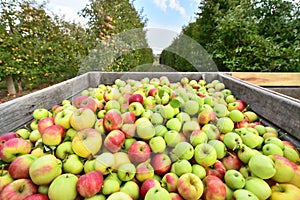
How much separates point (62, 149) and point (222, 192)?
27.0 inches

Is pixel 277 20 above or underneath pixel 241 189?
above

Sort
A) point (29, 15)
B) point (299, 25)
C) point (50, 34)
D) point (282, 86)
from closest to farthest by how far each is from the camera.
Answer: point (282, 86)
point (299, 25)
point (29, 15)
point (50, 34)

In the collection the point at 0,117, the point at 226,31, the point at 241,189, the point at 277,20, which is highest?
the point at 277,20

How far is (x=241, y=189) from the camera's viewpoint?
755 mm

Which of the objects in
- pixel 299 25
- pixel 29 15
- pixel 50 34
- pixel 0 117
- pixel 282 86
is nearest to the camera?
pixel 0 117

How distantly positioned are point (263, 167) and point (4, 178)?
102 centimetres

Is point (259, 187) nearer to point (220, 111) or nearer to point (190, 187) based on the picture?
point (190, 187)

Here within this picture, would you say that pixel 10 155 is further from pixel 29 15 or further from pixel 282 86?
pixel 29 15

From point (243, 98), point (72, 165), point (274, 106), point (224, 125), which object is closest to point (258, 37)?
point (243, 98)

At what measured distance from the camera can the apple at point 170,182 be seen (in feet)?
2.61

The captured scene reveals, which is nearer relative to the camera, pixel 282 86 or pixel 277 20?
pixel 282 86

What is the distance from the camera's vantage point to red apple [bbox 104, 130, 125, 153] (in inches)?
34.5

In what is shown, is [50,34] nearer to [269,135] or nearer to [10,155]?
[10,155]

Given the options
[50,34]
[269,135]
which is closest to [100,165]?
[269,135]
